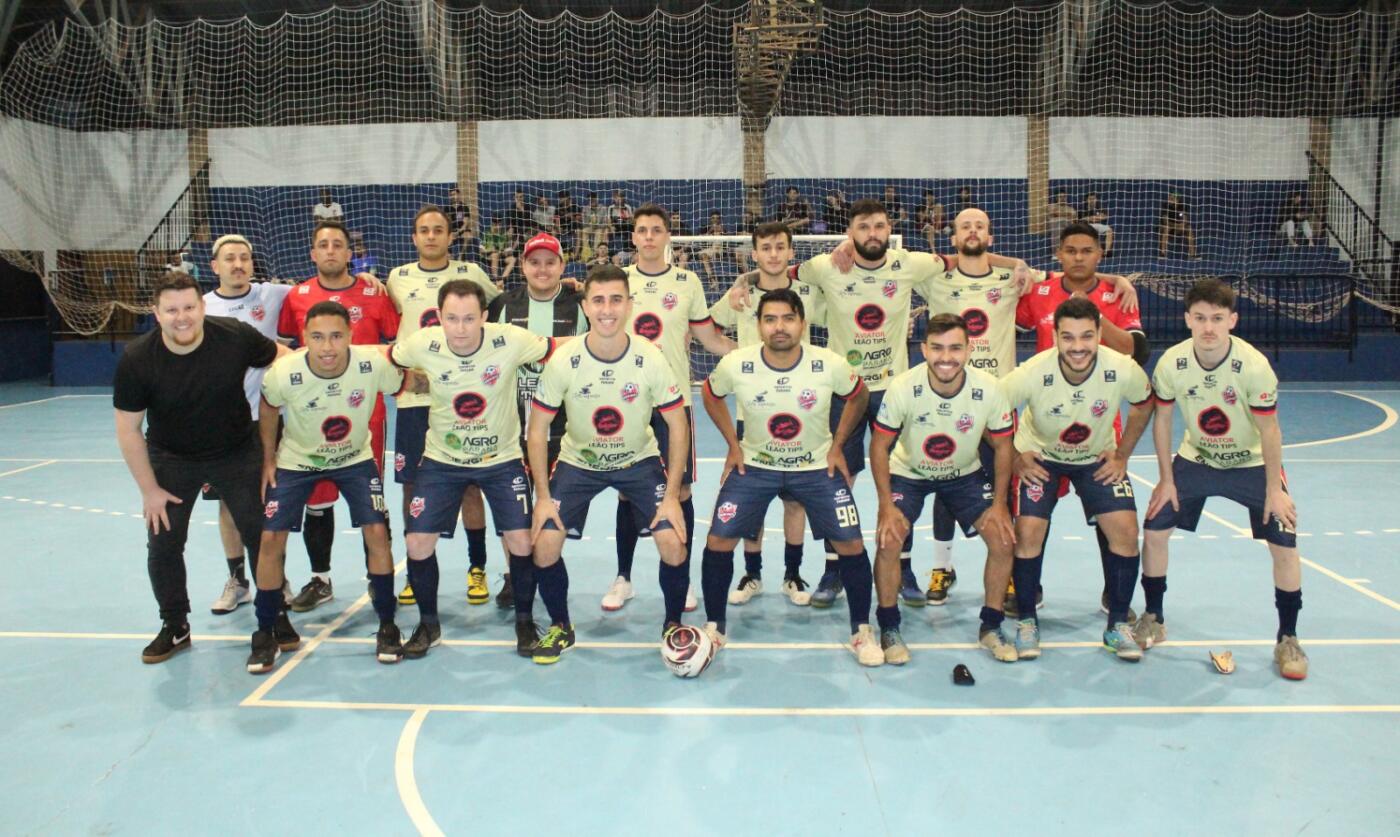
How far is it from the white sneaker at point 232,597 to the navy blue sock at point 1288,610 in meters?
5.97

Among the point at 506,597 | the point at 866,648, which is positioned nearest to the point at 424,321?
the point at 506,597

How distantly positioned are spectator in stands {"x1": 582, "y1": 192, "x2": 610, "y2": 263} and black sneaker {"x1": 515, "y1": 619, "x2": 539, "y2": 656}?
1136 cm

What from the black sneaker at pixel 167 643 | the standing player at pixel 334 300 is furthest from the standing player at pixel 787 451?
the black sneaker at pixel 167 643

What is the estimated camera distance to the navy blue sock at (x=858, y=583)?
5.33m

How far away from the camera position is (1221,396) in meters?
5.17

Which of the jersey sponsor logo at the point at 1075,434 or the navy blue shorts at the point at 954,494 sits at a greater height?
the jersey sponsor logo at the point at 1075,434

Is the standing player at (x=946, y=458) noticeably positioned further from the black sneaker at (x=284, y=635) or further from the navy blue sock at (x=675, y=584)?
the black sneaker at (x=284, y=635)

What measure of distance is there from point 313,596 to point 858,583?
→ 3.42 metres

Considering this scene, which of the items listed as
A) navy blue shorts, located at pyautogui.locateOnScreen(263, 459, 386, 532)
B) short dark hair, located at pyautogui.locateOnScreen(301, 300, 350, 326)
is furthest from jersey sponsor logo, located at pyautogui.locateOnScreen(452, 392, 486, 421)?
short dark hair, located at pyautogui.locateOnScreen(301, 300, 350, 326)

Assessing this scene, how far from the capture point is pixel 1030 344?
17.4m

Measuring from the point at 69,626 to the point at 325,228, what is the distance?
9.13 ft

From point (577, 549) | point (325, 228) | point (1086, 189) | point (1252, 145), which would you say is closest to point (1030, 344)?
point (1086, 189)

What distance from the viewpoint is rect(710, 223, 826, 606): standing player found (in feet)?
19.6

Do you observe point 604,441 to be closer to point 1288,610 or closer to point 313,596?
point 313,596
